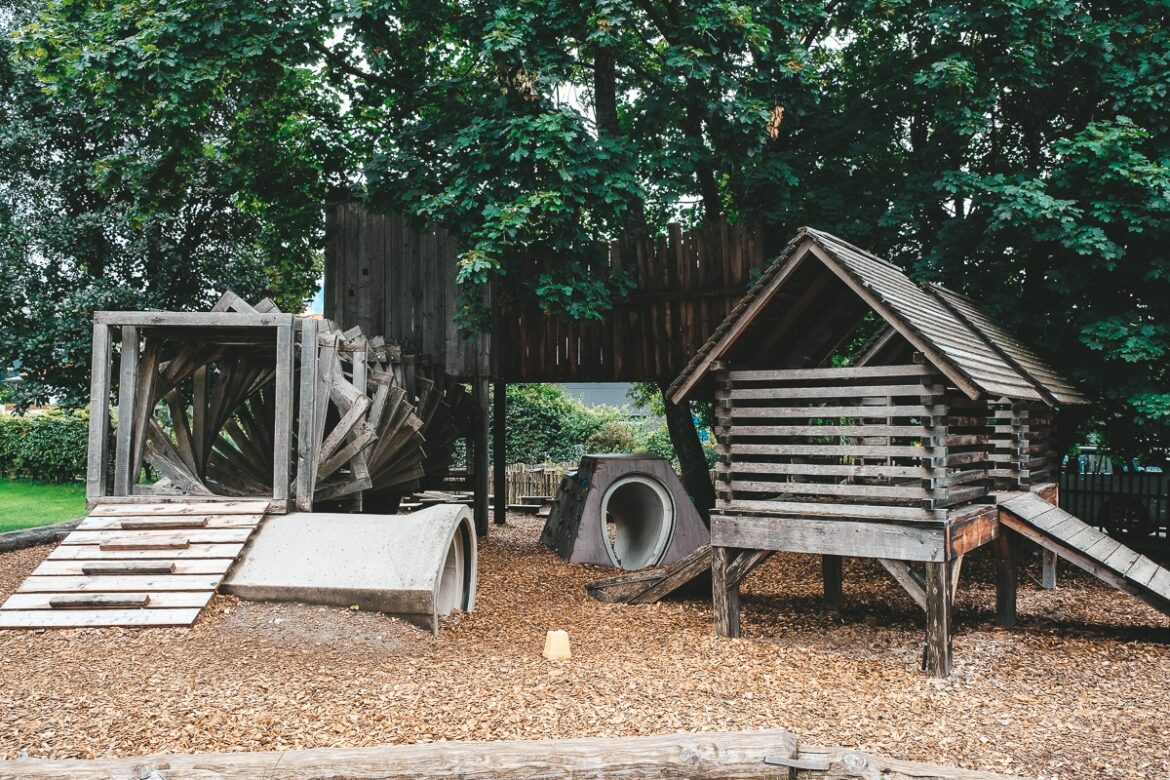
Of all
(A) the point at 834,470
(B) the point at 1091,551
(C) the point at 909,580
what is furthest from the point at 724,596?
(B) the point at 1091,551

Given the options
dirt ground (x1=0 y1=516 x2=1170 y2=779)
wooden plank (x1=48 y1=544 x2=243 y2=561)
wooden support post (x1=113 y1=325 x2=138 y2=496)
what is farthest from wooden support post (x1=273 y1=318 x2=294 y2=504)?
dirt ground (x1=0 y1=516 x2=1170 y2=779)

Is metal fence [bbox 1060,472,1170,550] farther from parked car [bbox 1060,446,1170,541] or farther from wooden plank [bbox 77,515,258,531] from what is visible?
wooden plank [bbox 77,515,258,531]

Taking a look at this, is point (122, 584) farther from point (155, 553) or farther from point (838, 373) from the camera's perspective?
point (838, 373)

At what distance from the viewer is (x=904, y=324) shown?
7238 mm

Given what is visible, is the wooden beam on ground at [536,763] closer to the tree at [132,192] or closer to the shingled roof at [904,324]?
the shingled roof at [904,324]

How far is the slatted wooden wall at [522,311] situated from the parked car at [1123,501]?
265 inches

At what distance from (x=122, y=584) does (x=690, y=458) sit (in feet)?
27.5

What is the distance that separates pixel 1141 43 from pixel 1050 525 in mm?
5640

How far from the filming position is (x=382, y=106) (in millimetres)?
14633

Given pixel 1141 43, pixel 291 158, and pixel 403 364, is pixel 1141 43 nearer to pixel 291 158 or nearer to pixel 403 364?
pixel 403 364

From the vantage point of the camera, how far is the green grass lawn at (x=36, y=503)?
16359 mm

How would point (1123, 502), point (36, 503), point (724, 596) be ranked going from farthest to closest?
1. point (36, 503)
2. point (1123, 502)
3. point (724, 596)

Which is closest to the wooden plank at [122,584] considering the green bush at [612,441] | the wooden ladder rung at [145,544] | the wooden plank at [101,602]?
the wooden plank at [101,602]

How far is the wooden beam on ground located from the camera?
4266mm
